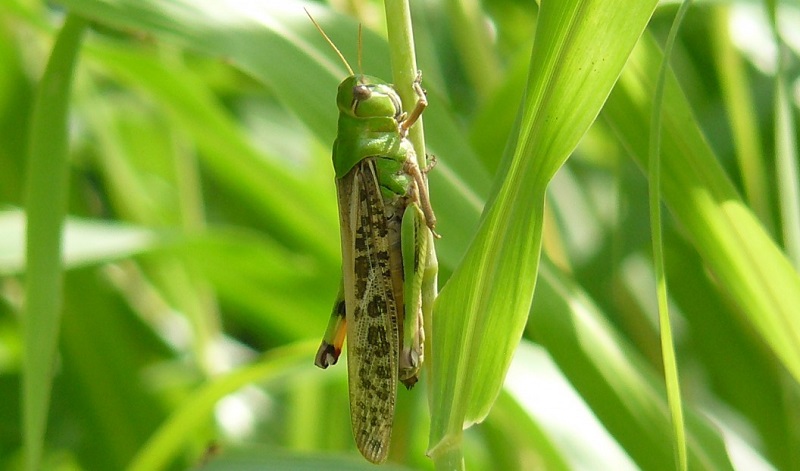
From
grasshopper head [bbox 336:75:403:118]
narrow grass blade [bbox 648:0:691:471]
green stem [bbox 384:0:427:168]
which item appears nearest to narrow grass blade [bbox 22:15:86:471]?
grasshopper head [bbox 336:75:403:118]

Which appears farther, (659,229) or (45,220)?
(45,220)

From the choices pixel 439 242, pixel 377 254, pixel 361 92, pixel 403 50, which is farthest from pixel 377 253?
pixel 403 50

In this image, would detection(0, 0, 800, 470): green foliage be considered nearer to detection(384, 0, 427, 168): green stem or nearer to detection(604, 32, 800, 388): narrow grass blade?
detection(604, 32, 800, 388): narrow grass blade

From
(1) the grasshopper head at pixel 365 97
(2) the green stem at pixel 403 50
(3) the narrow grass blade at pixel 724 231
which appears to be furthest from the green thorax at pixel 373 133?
(3) the narrow grass blade at pixel 724 231

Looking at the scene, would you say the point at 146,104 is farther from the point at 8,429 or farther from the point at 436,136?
the point at 436,136

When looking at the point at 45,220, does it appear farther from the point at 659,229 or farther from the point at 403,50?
the point at 659,229
